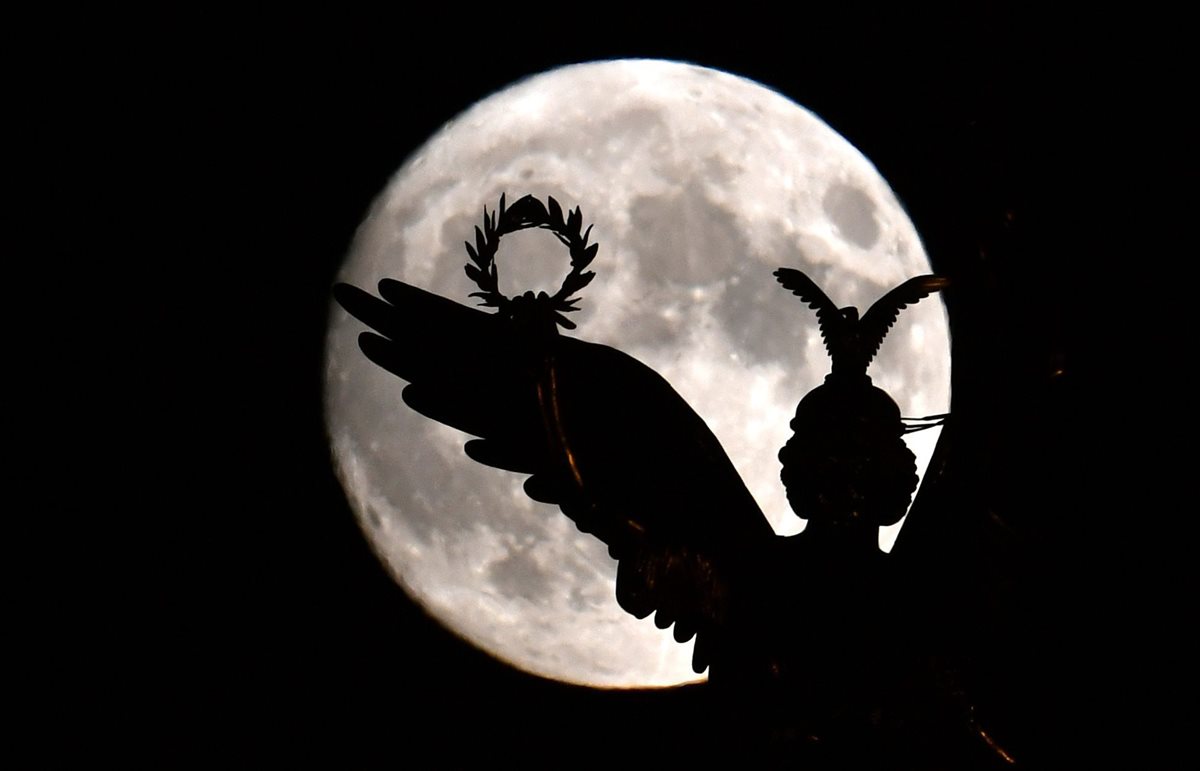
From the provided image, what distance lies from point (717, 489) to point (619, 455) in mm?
240

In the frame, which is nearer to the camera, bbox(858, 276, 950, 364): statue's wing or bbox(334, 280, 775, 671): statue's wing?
bbox(334, 280, 775, 671): statue's wing

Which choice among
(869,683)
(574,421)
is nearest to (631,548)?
(574,421)

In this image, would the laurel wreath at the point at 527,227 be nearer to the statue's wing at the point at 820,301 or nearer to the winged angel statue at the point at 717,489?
the winged angel statue at the point at 717,489

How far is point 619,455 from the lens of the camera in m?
3.59

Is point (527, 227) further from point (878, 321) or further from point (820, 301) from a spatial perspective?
point (878, 321)

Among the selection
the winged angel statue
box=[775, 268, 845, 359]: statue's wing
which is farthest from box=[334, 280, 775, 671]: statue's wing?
box=[775, 268, 845, 359]: statue's wing

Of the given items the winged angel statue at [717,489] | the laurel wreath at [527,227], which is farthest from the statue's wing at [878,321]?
the laurel wreath at [527,227]

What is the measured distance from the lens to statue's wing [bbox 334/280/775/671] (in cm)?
354

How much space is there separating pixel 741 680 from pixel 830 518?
43cm

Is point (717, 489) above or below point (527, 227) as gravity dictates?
below

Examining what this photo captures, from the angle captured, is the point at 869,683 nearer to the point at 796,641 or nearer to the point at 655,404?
the point at 796,641

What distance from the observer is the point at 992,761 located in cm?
365

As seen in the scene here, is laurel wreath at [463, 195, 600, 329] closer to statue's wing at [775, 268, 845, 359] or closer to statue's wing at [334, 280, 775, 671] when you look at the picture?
statue's wing at [334, 280, 775, 671]

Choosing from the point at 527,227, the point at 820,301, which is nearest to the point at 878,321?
the point at 820,301
